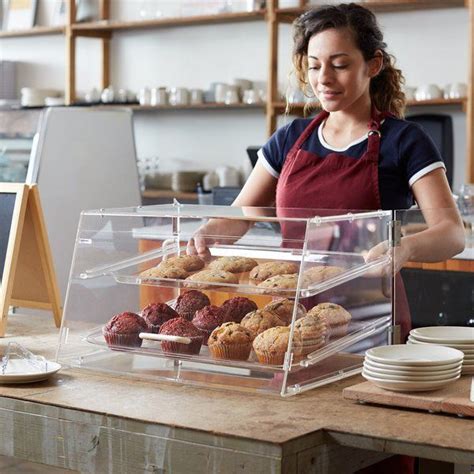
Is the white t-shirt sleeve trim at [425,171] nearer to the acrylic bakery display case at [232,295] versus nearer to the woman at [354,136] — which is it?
the woman at [354,136]

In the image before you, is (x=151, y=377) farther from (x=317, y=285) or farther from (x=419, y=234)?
(x=419, y=234)

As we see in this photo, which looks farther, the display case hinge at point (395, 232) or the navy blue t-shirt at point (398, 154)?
the navy blue t-shirt at point (398, 154)

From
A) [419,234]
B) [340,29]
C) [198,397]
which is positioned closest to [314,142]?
[340,29]

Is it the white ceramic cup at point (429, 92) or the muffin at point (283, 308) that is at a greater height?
the white ceramic cup at point (429, 92)

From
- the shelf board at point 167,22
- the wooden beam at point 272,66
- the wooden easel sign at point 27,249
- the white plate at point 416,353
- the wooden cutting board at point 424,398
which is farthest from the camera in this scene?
the shelf board at point 167,22

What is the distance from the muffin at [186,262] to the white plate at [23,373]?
30cm

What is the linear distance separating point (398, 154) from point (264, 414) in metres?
0.92

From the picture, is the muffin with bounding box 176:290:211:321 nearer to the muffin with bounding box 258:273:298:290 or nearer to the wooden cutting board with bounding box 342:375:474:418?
the muffin with bounding box 258:273:298:290

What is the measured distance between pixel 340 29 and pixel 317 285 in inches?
30.9

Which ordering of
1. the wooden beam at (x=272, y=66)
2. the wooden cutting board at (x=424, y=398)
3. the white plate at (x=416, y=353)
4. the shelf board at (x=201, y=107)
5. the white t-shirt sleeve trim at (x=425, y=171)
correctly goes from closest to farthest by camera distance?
the wooden cutting board at (x=424, y=398), the white plate at (x=416, y=353), the white t-shirt sleeve trim at (x=425, y=171), the wooden beam at (x=272, y=66), the shelf board at (x=201, y=107)

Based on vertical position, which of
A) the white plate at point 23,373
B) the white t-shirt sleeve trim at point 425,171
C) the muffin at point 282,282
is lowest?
the white plate at point 23,373

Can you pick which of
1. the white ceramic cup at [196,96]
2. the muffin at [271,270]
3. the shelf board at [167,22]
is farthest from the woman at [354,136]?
the white ceramic cup at [196,96]

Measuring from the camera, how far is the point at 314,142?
2.50 metres

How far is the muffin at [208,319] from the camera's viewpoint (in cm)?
196
